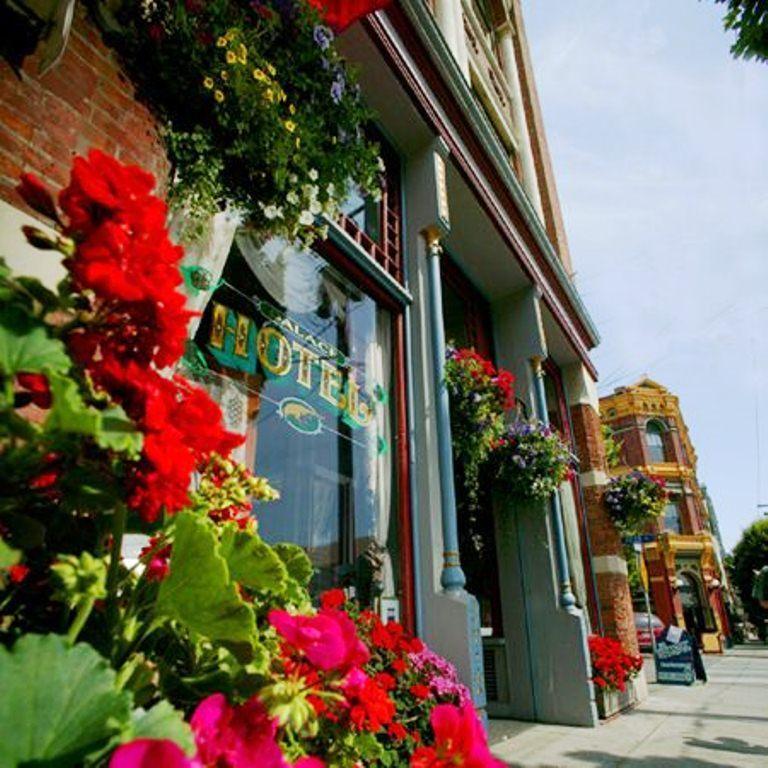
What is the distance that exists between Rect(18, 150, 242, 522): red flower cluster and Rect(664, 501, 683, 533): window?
3629 cm

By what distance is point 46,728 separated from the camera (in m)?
0.55

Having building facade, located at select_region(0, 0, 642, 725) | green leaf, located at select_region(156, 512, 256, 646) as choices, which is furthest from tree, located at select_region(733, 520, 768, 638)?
green leaf, located at select_region(156, 512, 256, 646)

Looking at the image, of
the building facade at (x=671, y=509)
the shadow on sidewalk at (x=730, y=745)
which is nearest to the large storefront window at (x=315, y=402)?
the shadow on sidewalk at (x=730, y=745)

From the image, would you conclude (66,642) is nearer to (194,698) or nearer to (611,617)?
(194,698)

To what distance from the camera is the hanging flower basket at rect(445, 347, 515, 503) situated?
14.9 feet

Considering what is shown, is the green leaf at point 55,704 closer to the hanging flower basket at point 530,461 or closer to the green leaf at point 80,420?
the green leaf at point 80,420

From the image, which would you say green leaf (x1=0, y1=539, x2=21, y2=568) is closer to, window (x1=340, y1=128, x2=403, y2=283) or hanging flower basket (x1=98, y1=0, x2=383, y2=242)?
hanging flower basket (x1=98, y1=0, x2=383, y2=242)

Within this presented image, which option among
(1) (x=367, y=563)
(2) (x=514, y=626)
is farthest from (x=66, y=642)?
(2) (x=514, y=626)

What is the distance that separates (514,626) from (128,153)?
5.39 m

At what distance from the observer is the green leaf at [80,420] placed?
636 mm

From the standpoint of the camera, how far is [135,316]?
808 mm

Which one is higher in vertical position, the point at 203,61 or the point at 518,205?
the point at 518,205

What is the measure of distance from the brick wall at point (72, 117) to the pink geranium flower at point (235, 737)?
1.63 meters

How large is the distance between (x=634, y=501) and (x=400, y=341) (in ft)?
16.5
